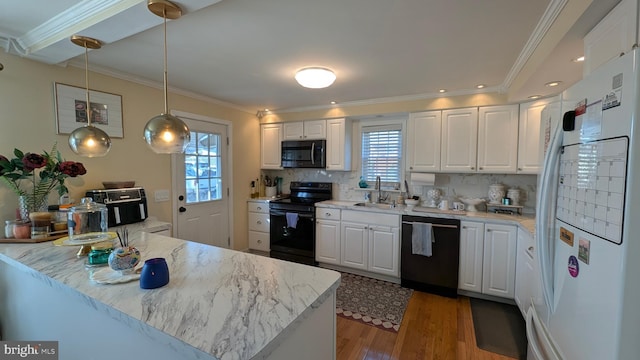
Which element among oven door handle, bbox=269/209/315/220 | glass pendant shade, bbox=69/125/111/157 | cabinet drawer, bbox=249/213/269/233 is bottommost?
cabinet drawer, bbox=249/213/269/233

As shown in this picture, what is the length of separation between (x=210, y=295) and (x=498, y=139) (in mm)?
3196

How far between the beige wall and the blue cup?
6.03ft

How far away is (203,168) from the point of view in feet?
11.6

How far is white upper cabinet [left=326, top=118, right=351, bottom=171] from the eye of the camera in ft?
12.4

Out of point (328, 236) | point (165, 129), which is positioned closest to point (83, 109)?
point (165, 129)

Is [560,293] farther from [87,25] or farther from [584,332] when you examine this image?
[87,25]

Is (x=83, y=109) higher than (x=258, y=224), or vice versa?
(x=83, y=109)

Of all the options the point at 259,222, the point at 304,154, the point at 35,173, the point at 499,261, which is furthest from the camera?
the point at 259,222

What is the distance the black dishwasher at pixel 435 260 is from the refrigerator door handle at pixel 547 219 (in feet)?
5.31

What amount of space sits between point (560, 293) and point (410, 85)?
2345 mm

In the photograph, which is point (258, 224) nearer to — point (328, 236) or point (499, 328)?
point (328, 236)

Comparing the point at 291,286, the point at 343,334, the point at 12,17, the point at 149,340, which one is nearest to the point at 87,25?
the point at 12,17

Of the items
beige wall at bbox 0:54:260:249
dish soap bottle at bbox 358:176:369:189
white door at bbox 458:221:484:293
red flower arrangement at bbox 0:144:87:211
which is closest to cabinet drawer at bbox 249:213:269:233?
beige wall at bbox 0:54:260:249

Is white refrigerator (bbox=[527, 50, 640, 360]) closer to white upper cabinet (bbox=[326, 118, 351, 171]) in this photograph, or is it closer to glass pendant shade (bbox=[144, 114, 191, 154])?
glass pendant shade (bbox=[144, 114, 191, 154])
